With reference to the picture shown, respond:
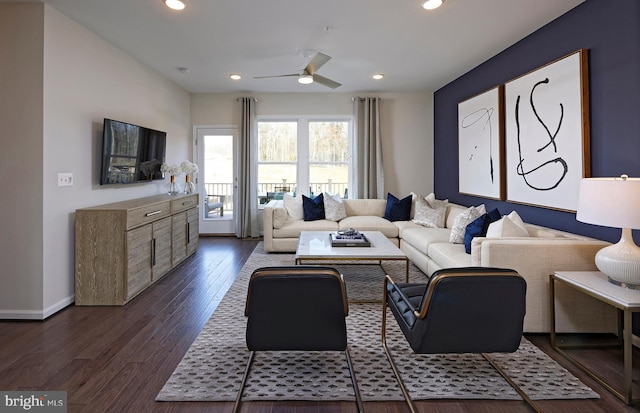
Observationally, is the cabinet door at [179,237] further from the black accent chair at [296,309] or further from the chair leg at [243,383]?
the black accent chair at [296,309]

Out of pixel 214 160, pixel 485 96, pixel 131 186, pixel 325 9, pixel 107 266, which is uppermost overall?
pixel 325 9

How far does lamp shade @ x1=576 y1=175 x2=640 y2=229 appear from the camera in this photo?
214 cm

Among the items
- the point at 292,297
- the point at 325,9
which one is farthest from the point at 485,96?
the point at 292,297

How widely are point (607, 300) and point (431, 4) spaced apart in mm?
2562

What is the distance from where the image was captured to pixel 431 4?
123 inches

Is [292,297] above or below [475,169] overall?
below

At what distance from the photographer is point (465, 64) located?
4.94 meters

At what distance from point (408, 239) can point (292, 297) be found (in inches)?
132

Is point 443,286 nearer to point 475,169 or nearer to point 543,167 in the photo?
point 543,167

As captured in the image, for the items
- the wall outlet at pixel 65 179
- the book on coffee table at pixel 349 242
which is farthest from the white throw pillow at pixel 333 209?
the wall outlet at pixel 65 179

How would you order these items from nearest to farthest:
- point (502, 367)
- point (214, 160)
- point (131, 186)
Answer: point (502, 367) < point (131, 186) < point (214, 160)

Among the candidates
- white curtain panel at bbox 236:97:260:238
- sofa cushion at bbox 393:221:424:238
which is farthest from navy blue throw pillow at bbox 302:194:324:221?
white curtain panel at bbox 236:97:260:238

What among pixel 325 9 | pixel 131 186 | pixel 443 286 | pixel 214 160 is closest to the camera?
pixel 443 286

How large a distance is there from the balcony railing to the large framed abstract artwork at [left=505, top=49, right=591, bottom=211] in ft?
10.9
